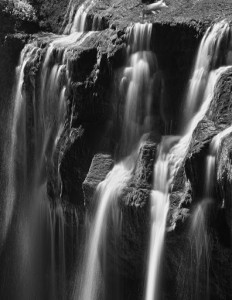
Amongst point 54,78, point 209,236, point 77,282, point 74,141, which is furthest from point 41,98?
point 209,236

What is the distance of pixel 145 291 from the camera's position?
1488 centimetres

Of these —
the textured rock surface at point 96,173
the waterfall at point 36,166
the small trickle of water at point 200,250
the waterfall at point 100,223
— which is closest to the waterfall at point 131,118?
the waterfall at point 100,223

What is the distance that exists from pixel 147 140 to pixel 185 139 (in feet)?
3.70

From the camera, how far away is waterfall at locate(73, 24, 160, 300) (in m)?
16.1

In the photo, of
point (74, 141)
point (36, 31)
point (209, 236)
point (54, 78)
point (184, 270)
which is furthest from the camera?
point (36, 31)

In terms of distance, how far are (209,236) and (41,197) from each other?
816cm

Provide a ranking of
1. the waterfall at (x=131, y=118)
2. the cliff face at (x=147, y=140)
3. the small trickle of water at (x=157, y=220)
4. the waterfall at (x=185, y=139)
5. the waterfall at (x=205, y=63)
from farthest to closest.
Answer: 1. the waterfall at (x=131, y=118)
2. the waterfall at (x=205, y=63)
3. the waterfall at (x=185, y=139)
4. the small trickle of water at (x=157, y=220)
5. the cliff face at (x=147, y=140)

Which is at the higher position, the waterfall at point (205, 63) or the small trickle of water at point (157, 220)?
the waterfall at point (205, 63)

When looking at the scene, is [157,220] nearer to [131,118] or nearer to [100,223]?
[100,223]

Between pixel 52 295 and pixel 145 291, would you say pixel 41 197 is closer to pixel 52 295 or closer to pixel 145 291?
pixel 52 295

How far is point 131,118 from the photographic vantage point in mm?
16672

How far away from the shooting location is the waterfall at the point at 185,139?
14203 mm

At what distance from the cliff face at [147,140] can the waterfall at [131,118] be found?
25 cm

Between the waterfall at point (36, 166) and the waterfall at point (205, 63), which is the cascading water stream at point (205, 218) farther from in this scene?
the waterfall at point (36, 166)
